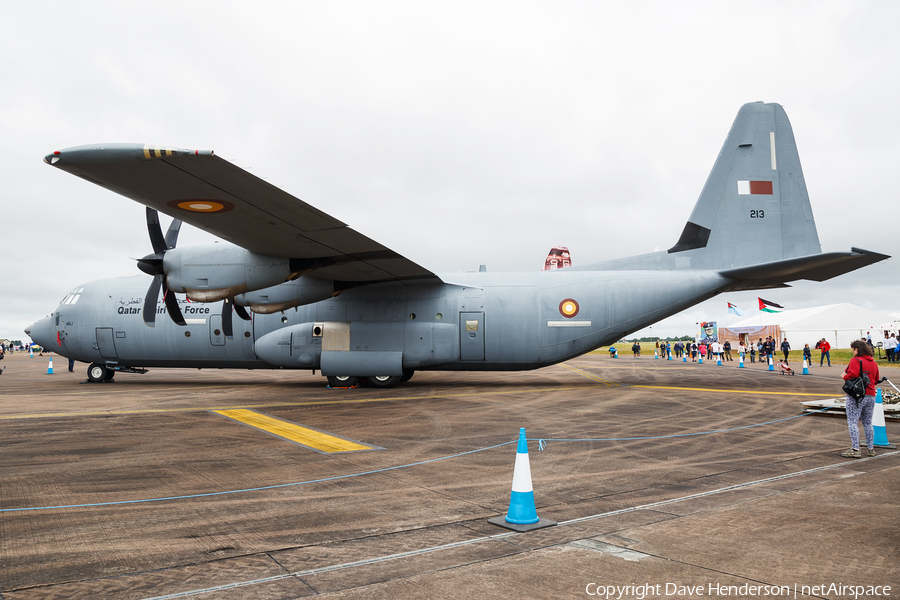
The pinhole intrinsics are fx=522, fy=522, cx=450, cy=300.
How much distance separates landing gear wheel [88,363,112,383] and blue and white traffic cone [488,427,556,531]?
21.4m

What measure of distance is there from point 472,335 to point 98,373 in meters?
15.3

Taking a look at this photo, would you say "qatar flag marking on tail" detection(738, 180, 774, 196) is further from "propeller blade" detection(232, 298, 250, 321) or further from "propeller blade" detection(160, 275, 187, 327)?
"propeller blade" detection(160, 275, 187, 327)

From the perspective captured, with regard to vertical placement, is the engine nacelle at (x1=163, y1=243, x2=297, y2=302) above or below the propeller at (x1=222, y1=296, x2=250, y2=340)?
above

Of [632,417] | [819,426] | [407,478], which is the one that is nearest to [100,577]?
[407,478]

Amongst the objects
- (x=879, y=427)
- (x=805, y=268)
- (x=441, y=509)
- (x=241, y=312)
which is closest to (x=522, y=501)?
(x=441, y=509)

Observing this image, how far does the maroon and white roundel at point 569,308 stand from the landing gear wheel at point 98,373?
18.0 m

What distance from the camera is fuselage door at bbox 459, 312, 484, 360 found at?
17.5 m

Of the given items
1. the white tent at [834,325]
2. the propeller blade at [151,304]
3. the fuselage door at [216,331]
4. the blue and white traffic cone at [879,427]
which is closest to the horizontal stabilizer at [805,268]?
the blue and white traffic cone at [879,427]

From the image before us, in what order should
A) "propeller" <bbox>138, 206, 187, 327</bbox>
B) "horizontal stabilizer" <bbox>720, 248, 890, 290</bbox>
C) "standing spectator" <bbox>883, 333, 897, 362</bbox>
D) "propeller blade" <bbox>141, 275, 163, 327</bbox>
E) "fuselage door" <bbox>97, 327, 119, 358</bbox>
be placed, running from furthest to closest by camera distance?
"standing spectator" <bbox>883, 333, 897, 362</bbox> → "fuselage door" <bbox>97, 327, 119, 358</bbox> → "propeller blade" <bbox>141, 275, 163, 327</bbox> → "propeller" <bbox>138, 206, 187, 327</bbox> → "horizontal stabilizer" <bbox>720, 248, 890, 290</bbox>

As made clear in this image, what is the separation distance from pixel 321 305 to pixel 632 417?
11410mm

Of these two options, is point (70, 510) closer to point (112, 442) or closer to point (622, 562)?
point (112, 442)

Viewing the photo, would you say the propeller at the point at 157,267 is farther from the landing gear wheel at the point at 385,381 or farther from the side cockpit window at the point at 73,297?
the landing gear wheel at the point at 385,381

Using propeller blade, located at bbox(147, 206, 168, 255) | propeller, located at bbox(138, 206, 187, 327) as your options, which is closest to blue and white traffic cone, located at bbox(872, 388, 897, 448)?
propeller, located at bbox(138, 206, 187, 327)

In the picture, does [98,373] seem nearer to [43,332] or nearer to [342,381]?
[43,332]
